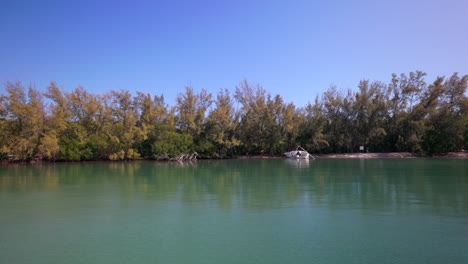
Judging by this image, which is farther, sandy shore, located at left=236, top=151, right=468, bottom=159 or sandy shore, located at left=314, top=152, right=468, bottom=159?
sandy shore, located at left=236, top=151, right=468, bottom=159

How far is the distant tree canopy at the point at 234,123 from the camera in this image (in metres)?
42.5

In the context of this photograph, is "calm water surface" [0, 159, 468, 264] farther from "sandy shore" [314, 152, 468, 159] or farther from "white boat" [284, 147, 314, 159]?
"sandy shore" [314, 152, 468, 159]

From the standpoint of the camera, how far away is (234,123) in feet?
173

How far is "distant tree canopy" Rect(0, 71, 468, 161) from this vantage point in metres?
42.5

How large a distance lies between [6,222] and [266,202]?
8.97 meters

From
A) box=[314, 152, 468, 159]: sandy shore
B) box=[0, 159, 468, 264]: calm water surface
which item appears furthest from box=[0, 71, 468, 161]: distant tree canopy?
box=[0, 159, 468, 264]: calm water surface

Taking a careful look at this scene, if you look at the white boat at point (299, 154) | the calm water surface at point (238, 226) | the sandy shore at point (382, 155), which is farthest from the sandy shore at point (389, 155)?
the calm water surface at point (238, 226)

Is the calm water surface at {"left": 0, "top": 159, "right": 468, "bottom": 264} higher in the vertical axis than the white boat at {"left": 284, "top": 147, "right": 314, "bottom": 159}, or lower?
lower

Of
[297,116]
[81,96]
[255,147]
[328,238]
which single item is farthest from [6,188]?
[297,116]

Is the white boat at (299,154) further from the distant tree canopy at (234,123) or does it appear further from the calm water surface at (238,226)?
the calm water surface at (238,226)

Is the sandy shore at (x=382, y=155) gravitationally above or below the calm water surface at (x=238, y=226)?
above

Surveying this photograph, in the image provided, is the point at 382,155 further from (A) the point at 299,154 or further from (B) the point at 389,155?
(A) the point at 299,154

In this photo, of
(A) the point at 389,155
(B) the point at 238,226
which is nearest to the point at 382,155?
(A) the point at 389,155

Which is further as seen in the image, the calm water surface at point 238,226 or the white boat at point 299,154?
the white boat at point 299,154
